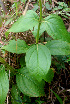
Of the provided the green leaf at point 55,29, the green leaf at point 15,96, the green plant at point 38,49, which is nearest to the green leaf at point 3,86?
the green plant at point 38,49

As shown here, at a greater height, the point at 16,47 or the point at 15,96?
the point at 16,47

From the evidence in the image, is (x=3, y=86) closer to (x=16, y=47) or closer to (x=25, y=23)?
(x=16, y=47)

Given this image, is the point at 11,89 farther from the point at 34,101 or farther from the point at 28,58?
the point at 28,58

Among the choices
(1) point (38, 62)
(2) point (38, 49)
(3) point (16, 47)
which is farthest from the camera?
(3) point (16, 47)

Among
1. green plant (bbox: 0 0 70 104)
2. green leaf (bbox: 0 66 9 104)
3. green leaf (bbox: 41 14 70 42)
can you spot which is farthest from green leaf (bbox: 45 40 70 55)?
green leaf (bbox: 0 66 9 104)

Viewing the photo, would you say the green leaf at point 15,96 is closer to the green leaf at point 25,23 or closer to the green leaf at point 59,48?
the green leaf at point 59,48

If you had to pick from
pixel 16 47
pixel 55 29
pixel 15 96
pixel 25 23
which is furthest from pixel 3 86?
pixel 55 29
